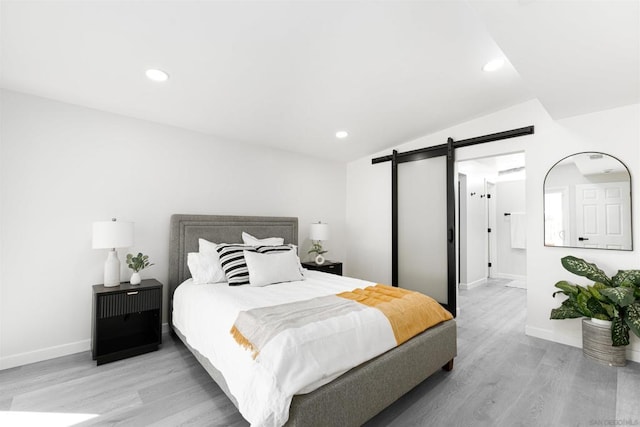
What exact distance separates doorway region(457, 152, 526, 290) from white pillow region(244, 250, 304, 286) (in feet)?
12.8

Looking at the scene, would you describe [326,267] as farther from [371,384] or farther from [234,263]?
[371,384]

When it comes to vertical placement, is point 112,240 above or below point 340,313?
above

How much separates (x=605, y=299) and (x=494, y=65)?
233 cm

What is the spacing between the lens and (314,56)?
7.45 ft

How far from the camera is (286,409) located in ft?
4.52

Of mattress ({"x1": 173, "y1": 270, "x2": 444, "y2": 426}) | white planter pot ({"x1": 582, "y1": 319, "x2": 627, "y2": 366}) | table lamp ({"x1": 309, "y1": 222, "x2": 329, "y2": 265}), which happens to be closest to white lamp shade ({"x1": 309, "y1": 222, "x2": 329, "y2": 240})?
table lamp ({"x1": 309, "y1": 222, "x2": 329, "y2": 265})

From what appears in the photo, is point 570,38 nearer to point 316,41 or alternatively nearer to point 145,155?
point 316,41

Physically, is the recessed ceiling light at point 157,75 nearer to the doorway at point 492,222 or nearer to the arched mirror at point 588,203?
the arched mirror at point 588,203

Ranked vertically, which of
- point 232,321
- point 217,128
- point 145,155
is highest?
point 217,128

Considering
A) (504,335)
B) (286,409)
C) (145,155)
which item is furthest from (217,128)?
(504,335)

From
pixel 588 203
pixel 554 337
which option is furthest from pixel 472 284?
pixel 588 203

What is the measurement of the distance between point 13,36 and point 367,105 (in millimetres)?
2863

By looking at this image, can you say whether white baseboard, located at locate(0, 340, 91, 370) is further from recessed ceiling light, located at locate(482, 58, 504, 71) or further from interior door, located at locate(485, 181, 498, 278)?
interior door, located at locate(485, 181, 498, 278)

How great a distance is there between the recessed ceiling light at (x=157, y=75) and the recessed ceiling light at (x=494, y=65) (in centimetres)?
274
